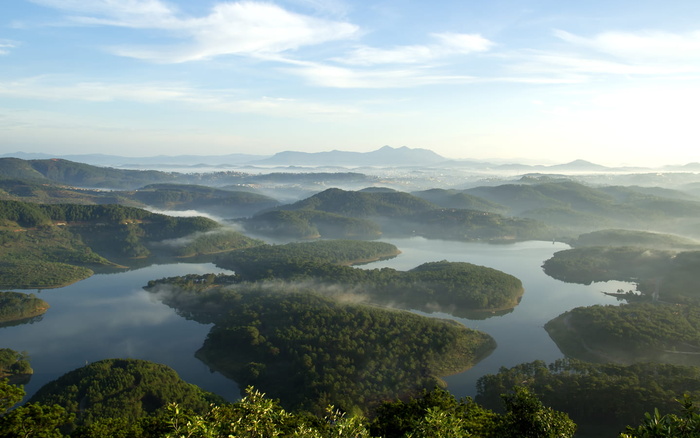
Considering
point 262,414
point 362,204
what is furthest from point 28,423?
point 362,204

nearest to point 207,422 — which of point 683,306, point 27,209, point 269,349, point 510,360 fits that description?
point 269,349

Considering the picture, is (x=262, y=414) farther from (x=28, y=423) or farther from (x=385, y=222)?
(x=385, y=222)

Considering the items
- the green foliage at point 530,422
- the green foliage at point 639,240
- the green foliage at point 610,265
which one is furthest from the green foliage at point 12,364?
the green foliage at point 639,240

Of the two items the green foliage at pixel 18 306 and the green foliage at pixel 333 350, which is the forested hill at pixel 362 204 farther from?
the green foliage at pixel 333 350

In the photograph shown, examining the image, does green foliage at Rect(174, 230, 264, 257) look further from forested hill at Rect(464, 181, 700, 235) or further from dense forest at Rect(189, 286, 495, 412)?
forested hill at Rect(464, 181, 700, 235)

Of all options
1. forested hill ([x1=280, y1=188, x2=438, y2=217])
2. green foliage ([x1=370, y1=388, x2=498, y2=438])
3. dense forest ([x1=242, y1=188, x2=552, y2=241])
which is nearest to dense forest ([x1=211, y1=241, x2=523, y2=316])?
green foliage ([x1=370, y1=388, x2=498, y2=438])

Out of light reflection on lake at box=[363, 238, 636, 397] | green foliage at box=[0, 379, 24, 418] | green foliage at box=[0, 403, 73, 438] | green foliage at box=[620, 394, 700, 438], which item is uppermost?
green foliage at box=[620, 394, 700, 438]
